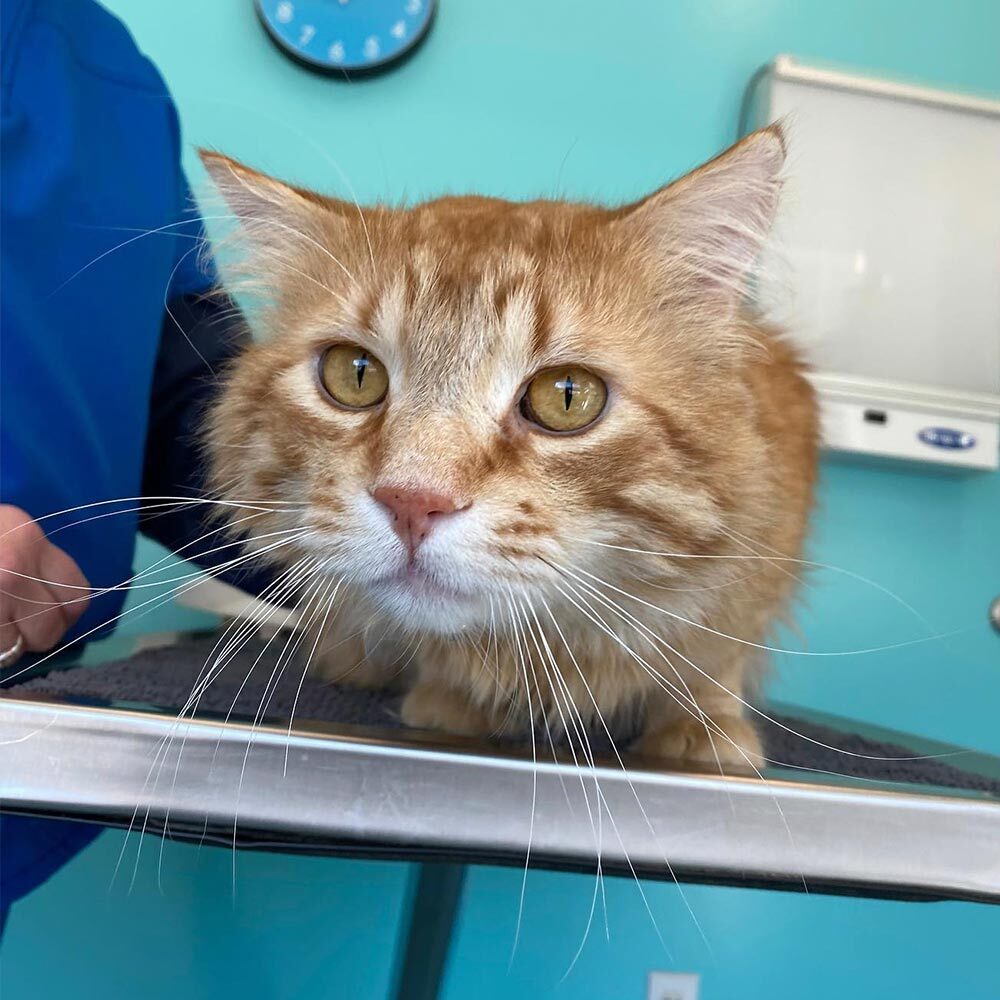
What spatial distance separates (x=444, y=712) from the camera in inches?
31.0

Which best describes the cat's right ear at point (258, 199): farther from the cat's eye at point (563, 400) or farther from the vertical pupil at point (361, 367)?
the cat's eye at point (563, 400)

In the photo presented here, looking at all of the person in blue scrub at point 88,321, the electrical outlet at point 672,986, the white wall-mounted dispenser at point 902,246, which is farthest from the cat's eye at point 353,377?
the electrical outlet at point 672,986

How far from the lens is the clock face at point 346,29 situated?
1545mm

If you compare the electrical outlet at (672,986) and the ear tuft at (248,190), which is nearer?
the ear tuft at (248,190)

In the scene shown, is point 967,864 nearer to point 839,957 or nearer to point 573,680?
point 573,680

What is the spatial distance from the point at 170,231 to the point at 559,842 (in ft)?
3.73

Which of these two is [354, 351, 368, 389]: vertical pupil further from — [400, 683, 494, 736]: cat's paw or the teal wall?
the teal wall

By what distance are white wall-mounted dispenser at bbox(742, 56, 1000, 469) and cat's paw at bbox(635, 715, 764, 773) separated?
90 centimetres

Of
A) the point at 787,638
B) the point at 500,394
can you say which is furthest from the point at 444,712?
the point at 787,638

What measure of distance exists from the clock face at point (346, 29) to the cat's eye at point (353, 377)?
1.13m

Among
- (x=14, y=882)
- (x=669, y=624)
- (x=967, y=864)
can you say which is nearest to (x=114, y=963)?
(x=14, y=882)

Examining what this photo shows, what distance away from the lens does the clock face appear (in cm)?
154

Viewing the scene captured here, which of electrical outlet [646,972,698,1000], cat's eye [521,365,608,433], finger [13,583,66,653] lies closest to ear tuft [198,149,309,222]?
cat's eye [521,365,608,433]

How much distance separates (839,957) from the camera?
57.9 inches
